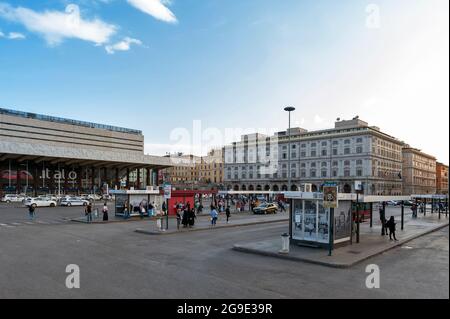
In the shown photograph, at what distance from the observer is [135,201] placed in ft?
113

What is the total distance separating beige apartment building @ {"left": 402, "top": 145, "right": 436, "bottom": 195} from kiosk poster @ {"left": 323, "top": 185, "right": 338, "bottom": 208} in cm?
13235

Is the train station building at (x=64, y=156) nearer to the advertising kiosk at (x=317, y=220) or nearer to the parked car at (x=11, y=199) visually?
the parked car at (x=11, y=199)

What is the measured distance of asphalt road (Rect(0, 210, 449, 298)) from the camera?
9.85 meters

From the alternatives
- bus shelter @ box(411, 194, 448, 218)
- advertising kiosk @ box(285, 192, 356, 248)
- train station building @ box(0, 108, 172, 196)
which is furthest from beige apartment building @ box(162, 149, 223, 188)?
advertising kiosk @ box(285, 192, 356, 248)

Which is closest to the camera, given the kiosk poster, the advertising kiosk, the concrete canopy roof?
the kiosk poster

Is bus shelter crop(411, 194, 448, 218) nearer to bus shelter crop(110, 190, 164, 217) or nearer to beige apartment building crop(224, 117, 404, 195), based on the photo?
bus shelter crop(110, 190, 164, 217)

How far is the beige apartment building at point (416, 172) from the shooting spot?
445 feet

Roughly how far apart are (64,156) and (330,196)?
80.0m

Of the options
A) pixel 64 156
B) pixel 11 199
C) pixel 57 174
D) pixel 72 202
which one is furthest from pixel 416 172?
pixel 11 199

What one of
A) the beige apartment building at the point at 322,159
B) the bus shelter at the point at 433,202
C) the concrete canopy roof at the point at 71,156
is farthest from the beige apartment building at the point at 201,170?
the bus shelter at the point at 433,202

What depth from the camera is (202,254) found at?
15906 mm

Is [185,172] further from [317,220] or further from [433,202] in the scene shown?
[317,220]

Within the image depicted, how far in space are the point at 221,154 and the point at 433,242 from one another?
437 feet
